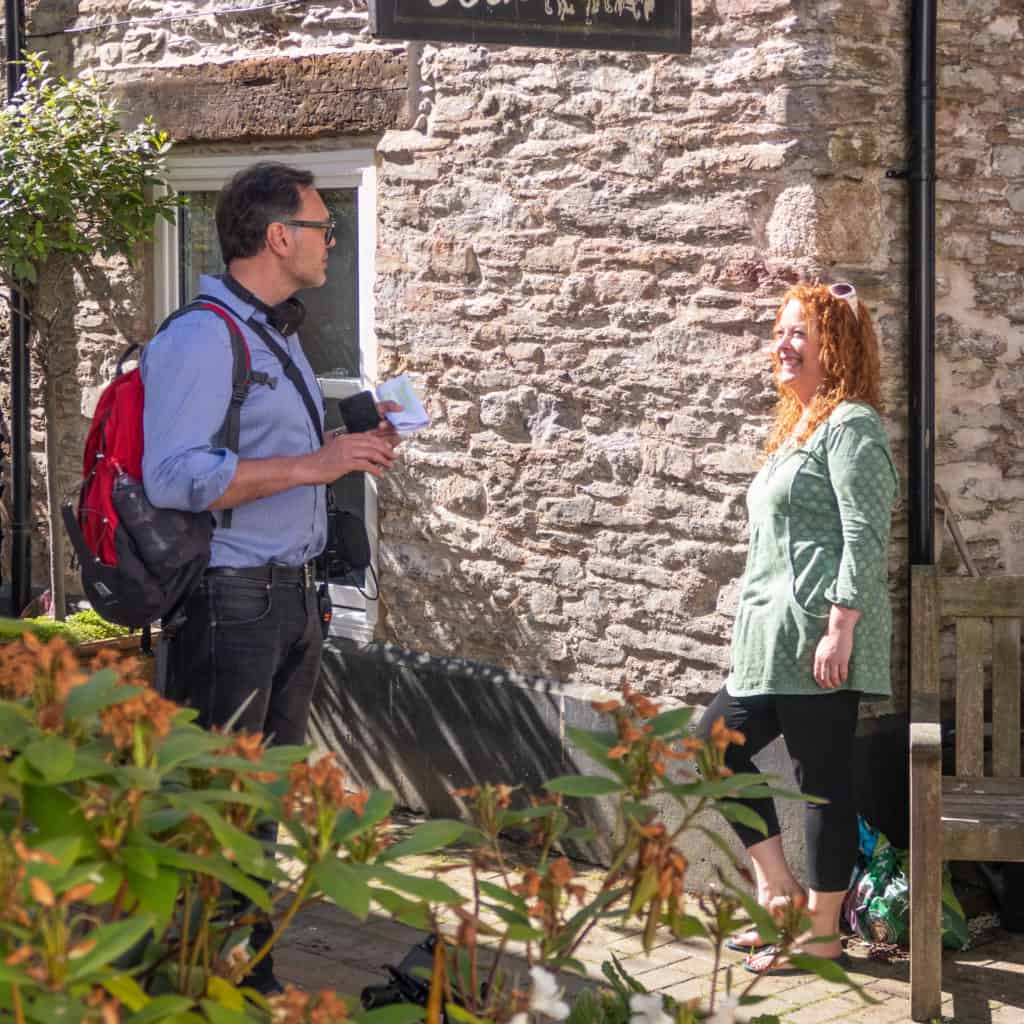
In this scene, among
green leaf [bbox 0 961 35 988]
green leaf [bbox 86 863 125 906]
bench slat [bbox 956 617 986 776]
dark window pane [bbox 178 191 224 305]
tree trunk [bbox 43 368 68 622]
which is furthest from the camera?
tree trunk [bbox 43 368 68 622]

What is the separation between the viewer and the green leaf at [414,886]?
185 centimetres

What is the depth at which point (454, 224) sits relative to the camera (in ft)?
20.7

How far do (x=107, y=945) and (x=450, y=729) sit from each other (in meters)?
4.84

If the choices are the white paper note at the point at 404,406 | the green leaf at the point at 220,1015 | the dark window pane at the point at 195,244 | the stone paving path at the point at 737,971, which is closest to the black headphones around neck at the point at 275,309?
the white paper note at the point at 404,406

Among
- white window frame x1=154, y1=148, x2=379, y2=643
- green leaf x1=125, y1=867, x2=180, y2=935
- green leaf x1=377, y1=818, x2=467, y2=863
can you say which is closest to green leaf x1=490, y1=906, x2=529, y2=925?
green leaf x1=377, y1=818, x2=467, y2=863

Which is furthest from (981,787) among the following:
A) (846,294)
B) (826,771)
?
(846,294)

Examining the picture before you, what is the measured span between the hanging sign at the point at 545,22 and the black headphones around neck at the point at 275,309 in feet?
2.78

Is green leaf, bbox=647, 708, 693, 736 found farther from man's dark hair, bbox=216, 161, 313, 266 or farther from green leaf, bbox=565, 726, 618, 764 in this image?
man's dark hair, bbox=216, 161, 313, 266

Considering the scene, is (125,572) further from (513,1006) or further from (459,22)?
(513,1006)

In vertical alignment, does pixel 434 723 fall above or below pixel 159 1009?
below

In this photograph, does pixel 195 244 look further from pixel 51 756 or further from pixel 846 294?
pixel 51 756

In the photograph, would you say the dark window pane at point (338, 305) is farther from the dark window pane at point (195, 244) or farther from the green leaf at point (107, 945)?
the green leaf at point (107, 945)

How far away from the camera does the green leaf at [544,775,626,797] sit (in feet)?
6.39

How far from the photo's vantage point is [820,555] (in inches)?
190
